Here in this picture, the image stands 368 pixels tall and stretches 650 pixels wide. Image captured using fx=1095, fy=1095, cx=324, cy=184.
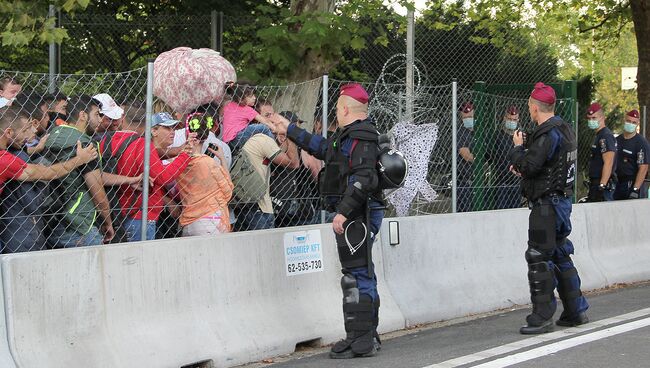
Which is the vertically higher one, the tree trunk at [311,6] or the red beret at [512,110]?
the tree trunk at [311,6]

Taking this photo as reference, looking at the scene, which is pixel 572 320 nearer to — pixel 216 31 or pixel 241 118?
pixel 241 118

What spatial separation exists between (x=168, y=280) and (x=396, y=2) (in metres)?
7.49

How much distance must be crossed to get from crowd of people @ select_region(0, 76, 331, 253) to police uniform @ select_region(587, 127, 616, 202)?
587 cm

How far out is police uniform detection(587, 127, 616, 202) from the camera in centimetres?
1366

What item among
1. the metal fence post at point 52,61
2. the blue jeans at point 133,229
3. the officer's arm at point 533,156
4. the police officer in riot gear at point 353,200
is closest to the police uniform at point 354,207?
the police officer in riot gear at point 353,200

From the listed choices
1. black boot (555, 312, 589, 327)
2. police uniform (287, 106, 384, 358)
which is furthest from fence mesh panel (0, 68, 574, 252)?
black boot (555, 312, 589, 327)

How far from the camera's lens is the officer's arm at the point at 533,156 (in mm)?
8453

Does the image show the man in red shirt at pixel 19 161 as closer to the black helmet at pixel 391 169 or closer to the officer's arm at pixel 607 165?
the black helmet at pixel 391 169

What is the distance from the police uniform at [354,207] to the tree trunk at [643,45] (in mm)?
11817

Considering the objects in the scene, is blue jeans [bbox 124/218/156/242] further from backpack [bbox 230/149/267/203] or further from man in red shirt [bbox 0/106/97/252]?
backpack [bbox 230/149/267/203]

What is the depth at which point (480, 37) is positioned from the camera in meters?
17.8

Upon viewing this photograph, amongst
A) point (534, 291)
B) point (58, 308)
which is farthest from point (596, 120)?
point (58, 308)

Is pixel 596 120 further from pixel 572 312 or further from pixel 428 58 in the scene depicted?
pixel 572 312

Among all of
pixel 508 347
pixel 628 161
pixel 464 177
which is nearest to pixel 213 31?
pixel 464 177
